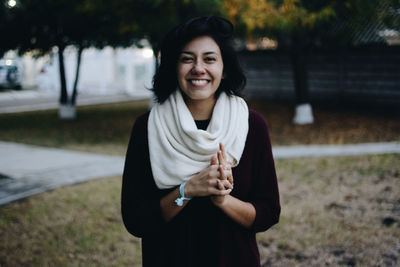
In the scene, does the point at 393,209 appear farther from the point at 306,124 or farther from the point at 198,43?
the point at 306,124

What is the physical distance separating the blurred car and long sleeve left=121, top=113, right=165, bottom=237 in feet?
95.2

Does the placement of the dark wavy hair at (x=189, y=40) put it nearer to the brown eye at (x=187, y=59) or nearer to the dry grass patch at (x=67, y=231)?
the brown eye at (x=187, y=59)

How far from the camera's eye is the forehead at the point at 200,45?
71.9 inches

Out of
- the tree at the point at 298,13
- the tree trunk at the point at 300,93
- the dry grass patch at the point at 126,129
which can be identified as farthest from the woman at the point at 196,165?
the tree trunk at the point at 300,93

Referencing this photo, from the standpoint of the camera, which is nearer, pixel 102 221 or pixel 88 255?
pixel 88 255

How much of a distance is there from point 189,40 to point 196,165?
53 cm

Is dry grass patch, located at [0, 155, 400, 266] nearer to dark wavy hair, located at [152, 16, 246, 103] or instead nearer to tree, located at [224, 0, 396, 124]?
dark wavy hair, located at [152, 16, 246, 103]

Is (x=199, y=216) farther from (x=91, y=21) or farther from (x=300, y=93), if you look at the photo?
(x=91, y=21)

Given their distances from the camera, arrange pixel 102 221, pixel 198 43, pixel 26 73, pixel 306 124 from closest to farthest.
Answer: pixel 198 43 < pixel 102 221 < pixel 306 124 < pixel 26 73

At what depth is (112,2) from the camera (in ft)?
35.4

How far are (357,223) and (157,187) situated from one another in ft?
11.8

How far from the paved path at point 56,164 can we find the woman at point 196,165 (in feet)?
14.6

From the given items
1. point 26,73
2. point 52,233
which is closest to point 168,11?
point 52,233

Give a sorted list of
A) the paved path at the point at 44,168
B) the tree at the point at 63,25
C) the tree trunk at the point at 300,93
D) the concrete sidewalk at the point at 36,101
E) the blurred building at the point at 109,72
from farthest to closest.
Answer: the blurred building at the point at 109,72, the concrete sidewalk at the point at 36,101, the tree trunk at the point at 300,93, the tree at the point at 63,25, the paved path at the point at 44,168
